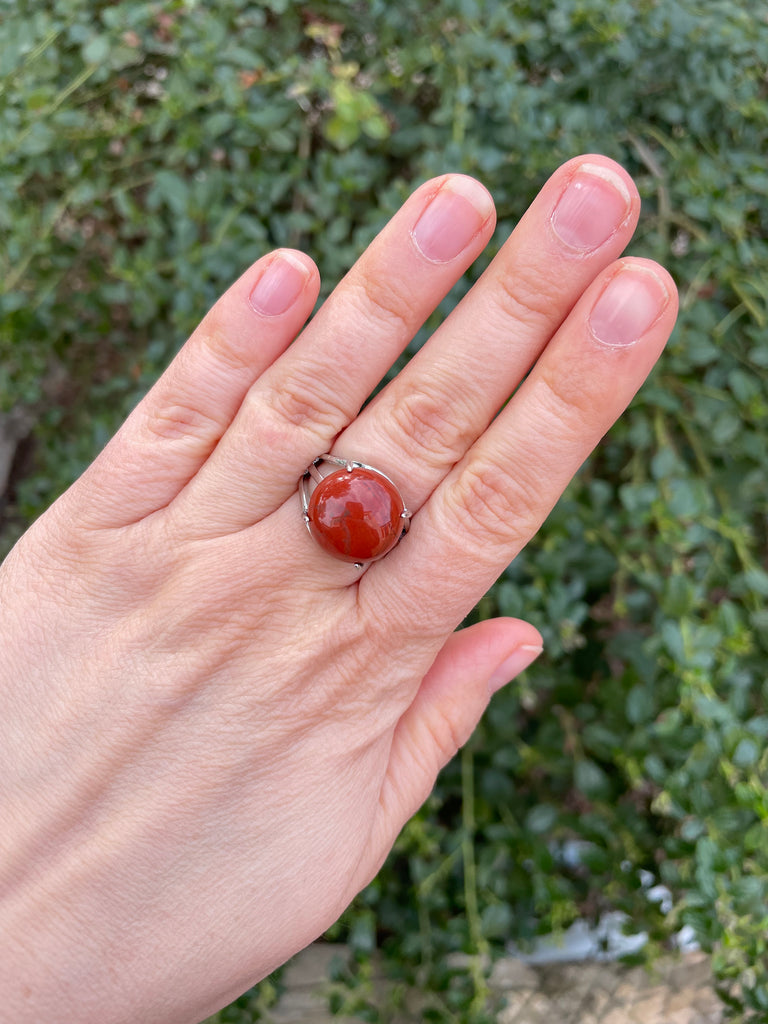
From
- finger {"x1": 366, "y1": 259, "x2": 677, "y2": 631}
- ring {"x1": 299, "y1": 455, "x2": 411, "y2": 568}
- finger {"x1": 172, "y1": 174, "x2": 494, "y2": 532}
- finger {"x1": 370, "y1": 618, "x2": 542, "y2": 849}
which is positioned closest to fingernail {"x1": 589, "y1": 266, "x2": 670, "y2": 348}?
finger {"x1": 366, "y1": 259, "x2": 677, "y2": 631}


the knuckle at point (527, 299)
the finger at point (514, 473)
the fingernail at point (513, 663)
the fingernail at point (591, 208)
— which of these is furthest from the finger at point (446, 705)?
the fingernail at point (591, 208)

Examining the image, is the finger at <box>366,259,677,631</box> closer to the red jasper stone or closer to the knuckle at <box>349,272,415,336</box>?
the red jasper stone

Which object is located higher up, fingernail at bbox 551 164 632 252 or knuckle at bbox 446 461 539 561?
fingernail at bbox 551 164 632 252

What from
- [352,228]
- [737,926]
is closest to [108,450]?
[352,228]

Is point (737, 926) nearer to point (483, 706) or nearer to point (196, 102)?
point (483, 706)

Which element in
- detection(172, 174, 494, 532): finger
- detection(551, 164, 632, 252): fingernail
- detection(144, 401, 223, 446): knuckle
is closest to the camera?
detection(551, 164, 632, 252): fingernail

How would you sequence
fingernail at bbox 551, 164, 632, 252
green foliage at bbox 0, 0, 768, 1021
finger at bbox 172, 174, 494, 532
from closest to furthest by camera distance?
fingernail at bbox 551, 164, 632, 252 → finger at bbox 172, 174, 494, 532 → green foliage at bbox 0, 0, 768, 1021
